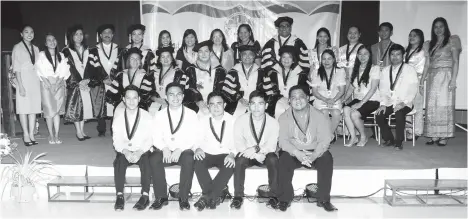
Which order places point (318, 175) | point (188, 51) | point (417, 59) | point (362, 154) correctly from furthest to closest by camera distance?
point (188, 51) → point (417, 59) → point (362, 154) → point (318, 175)

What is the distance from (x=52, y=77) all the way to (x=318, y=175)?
9.87ft

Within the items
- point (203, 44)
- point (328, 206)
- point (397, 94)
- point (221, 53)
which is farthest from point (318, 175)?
point (221, 53)

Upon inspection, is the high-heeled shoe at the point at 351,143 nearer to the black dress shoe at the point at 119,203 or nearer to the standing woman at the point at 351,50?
the standing woman at the point at 351,50

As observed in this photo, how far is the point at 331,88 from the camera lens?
5289 mm

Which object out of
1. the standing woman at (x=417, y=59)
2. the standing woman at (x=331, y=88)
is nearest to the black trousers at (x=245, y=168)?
the standing woman at (x=331, y=88)

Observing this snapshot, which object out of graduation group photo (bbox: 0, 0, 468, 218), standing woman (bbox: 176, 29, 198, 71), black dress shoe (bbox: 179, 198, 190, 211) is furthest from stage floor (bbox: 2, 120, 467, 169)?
standing woman (bbox: 176, 29, 198, 71)

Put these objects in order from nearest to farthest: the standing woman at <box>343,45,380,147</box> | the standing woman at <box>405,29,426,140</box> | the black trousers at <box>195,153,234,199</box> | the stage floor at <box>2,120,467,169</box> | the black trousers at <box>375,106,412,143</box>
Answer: the black trousers at <box>195,153,234,199</box>
the stage floor at <box>2,120,467,169</box>
the black trousers at <box>375,106,412,143</box>
the standing woman at <box>343,45,380,147</box>
the standing woman at <box>405,29,426,140</box>

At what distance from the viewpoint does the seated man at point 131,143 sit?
4223 millimetres

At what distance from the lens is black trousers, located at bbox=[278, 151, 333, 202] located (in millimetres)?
4109

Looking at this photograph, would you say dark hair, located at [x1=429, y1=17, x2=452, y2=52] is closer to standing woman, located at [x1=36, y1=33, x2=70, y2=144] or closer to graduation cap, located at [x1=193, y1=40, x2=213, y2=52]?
graduation cap, located at [x1=193, y1=40, x2=213, y2=52]

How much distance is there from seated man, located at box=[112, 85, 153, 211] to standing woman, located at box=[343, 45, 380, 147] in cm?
219

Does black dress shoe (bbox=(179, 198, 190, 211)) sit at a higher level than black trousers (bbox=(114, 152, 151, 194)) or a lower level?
lower

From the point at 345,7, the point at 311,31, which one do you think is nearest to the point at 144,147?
the point at 311,31

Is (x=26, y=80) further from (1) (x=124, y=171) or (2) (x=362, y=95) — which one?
(2) (x=362, y=95)
